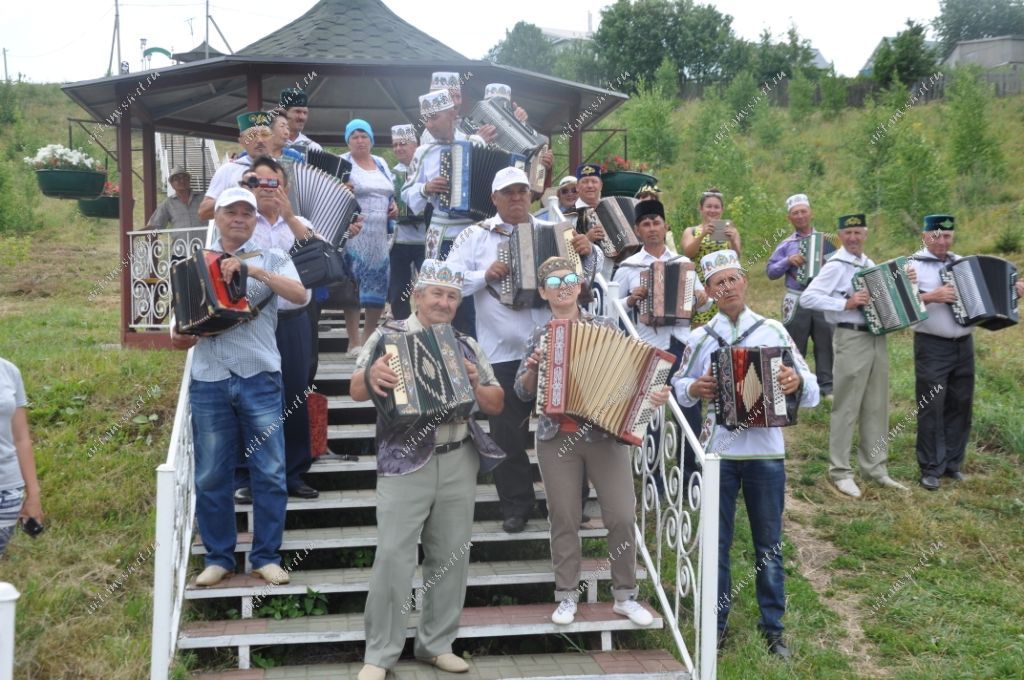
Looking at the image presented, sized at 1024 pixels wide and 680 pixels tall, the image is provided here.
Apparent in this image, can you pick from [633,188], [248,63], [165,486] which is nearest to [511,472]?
[165,486]

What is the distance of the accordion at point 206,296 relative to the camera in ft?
14.9

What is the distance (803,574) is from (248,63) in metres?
6.53

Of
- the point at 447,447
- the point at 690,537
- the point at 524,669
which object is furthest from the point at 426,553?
the point at 690,537

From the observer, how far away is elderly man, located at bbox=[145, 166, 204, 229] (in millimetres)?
9570

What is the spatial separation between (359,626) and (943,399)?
17.3ft

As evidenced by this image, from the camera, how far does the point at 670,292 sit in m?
6.31

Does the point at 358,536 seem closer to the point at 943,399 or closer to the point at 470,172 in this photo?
the point at 470,172

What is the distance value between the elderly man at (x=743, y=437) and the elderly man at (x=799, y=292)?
372cm

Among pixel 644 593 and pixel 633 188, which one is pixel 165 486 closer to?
pixel 644 593

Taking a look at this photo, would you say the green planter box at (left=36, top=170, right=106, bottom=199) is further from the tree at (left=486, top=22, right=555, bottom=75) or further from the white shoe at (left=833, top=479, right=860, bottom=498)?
the tree at (left=486, top=22, right=555, bottom=75)

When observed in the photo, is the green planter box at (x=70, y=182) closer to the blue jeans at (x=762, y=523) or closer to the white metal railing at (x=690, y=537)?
the white metal railing at (x=690, y=537)

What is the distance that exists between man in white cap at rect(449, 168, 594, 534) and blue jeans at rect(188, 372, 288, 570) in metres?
1.25

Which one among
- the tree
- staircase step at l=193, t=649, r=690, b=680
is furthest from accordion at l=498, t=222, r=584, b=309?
the tree

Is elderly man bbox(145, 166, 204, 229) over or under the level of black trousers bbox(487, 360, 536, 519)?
over
